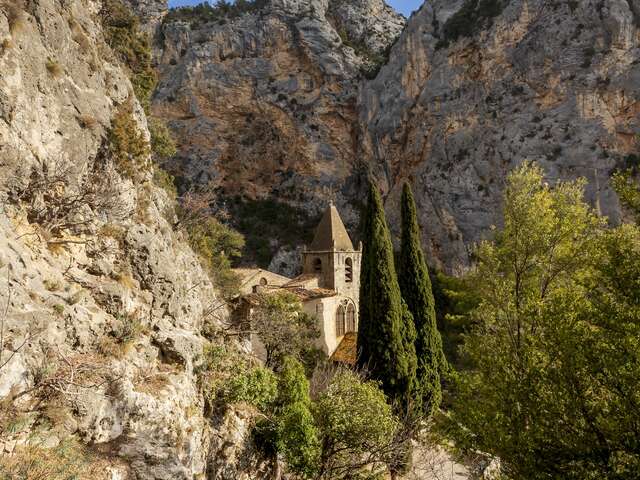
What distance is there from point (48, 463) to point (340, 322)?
746 inches

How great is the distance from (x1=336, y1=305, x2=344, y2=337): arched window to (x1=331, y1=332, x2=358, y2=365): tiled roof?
14.2 inches

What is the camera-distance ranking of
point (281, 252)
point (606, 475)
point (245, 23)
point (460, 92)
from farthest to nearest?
point (245, 23), point (281, 252), point (460, 92), point (606, 475)

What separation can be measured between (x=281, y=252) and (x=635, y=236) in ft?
128

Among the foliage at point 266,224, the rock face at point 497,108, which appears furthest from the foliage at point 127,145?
the foliage at point 266,224

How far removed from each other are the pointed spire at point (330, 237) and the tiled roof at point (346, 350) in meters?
5.62

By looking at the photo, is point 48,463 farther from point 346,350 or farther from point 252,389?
point 346,350

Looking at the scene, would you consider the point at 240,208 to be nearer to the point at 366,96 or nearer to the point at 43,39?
the point at 366,96

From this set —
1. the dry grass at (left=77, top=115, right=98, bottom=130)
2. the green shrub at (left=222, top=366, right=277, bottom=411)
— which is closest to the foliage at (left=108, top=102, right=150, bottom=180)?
the dry grass at (left=77, top=115, right=98, bottom=130)

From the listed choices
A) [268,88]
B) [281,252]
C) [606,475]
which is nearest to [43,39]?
[606,475]

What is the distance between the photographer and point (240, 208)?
46.4m

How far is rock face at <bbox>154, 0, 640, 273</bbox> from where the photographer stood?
1297 inches

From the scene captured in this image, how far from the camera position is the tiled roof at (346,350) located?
19281mm

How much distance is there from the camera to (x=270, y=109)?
4606 cm

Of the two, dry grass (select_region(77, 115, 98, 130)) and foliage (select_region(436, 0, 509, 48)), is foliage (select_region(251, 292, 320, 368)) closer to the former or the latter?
dry grass (select_region(77, 115, 98, 130))
